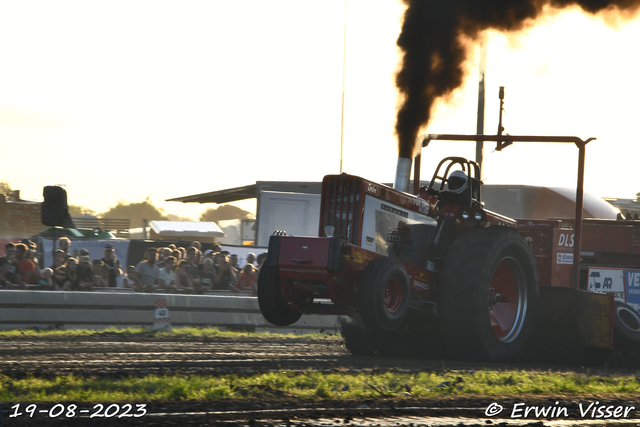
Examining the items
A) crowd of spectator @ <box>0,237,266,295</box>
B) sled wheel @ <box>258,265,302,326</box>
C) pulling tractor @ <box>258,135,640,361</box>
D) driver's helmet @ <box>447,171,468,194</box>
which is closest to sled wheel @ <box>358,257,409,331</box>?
pulling tractor @ <box>258,135,640,361</box>

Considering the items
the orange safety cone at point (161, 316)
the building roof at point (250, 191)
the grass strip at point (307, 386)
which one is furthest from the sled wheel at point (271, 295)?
the building roof at point (250, 191)

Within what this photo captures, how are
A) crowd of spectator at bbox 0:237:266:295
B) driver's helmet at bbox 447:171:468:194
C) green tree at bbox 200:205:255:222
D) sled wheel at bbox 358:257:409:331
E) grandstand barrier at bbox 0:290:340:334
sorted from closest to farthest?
sled wheel at bbox 358:257:409:331 < driver's helmet at bbox 447:171:468:194 < grandstand barrier at bbox 0:290:340:334 < crowd of spectator at bbox 0:237:266:295 < green tree at bbox 200:205:255:222

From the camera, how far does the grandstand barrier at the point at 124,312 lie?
474 inches

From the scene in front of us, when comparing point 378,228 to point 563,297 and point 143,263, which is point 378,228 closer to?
point 563,297

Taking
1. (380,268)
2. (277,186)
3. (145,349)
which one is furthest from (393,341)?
(277,186)

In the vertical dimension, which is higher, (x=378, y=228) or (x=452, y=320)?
(x=378, y=228)

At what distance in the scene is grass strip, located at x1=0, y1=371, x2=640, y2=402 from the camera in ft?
18.4

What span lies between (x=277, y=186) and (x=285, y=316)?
14035 mm

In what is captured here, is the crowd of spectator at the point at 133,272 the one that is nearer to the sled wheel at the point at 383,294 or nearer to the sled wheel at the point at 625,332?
the sled wheel at the point at 383,294

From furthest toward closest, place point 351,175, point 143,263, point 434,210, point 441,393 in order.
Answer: point 143,263, point 434,210, point 351,175, point 441,393

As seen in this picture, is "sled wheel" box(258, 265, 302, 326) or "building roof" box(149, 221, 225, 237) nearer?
"sled wheel" box(258, 265, 302, 326)

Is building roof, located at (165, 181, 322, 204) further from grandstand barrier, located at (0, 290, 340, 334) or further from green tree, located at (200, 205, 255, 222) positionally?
green tree, located at (200, 205, 255, 222)

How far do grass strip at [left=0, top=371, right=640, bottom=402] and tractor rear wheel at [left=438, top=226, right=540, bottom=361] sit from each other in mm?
953

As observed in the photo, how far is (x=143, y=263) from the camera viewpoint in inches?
571
